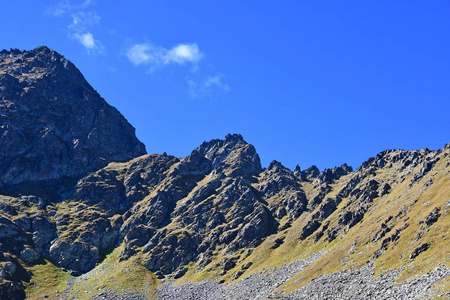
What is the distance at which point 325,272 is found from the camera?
136000 millimetres

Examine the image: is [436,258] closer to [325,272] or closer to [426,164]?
[325,272]

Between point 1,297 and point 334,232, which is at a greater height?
point 1,297

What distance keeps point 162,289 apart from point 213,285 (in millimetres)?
27297

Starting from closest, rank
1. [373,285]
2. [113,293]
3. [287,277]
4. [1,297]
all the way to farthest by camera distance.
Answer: [373,285]
[287,277]
[1,297]
[113,293]

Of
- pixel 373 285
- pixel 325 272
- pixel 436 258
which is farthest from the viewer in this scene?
pixel 325 272

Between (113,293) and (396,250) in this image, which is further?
(113,293)

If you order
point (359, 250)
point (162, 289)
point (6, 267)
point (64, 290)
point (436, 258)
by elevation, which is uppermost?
point (6, 267)

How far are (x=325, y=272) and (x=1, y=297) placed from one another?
14166 cm

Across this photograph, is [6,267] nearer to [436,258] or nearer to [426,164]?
[436,258]

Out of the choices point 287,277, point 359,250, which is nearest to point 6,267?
point 287,277

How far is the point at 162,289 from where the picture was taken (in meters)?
188

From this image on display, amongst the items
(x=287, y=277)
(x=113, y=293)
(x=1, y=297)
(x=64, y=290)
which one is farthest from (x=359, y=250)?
(x=1, y=297)

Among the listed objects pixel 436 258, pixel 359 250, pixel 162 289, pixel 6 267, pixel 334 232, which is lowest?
pixel 436 258

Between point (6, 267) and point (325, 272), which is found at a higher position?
point (6, 267)
